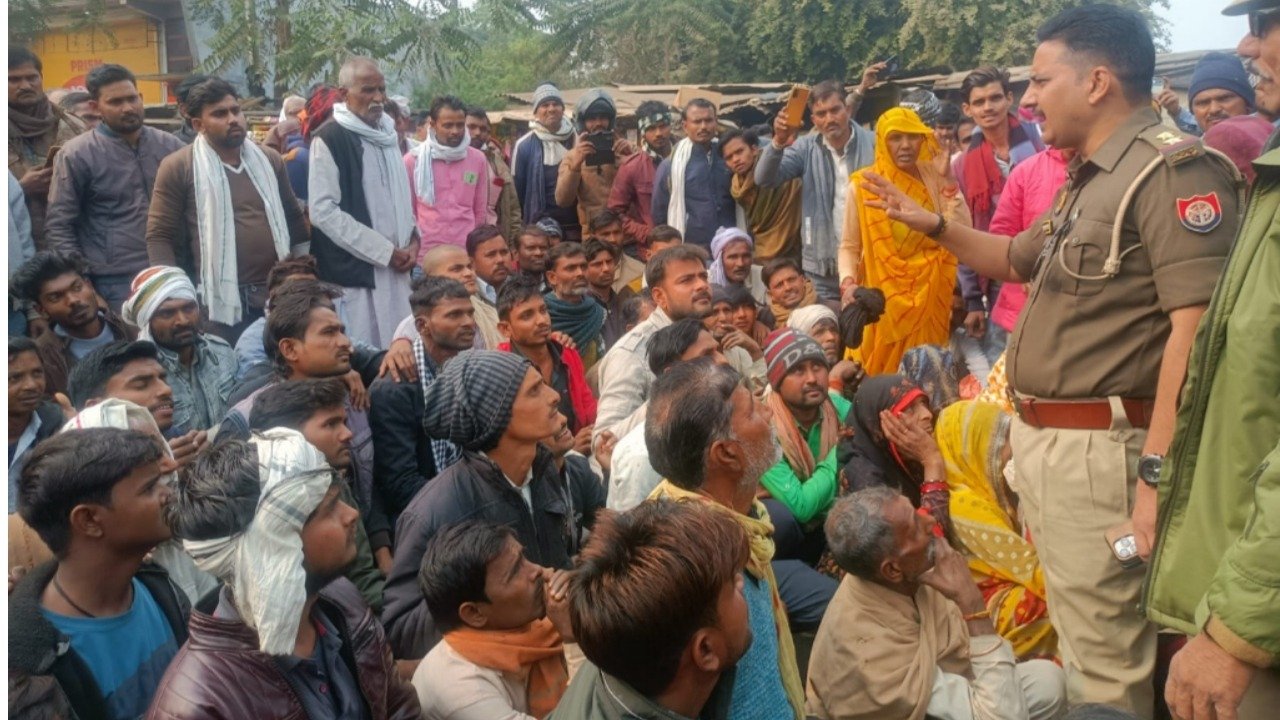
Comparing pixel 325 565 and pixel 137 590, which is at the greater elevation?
pixel 325 565

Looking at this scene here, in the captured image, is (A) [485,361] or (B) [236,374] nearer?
(A) [485,361]

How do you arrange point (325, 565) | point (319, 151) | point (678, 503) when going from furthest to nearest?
point (319, 151) → point (325, 565) → point (678, 503)

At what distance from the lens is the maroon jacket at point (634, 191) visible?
8219mm

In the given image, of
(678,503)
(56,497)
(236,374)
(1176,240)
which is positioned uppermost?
(1176,240)

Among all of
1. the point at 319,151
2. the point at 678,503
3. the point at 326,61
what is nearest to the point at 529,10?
the point at 326,61

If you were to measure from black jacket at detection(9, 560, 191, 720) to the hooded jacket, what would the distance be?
221 inches

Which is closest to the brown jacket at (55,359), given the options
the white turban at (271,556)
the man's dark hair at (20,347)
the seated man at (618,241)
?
the man's dark hair at (20,347)

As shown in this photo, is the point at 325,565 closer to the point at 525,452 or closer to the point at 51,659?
the point at 51,659

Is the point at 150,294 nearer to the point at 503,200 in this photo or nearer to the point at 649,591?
the point at 649,591

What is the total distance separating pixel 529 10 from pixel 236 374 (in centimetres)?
1700

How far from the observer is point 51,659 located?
8.35 ft

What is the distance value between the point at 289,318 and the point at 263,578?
2.25 metres

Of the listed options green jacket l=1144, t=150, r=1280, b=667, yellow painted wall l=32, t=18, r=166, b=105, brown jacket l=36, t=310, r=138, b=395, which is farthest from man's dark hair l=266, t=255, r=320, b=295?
yellow painted wall l=32, t=18, r=166, b=105

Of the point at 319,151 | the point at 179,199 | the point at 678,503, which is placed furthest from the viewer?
the point at 319,151
